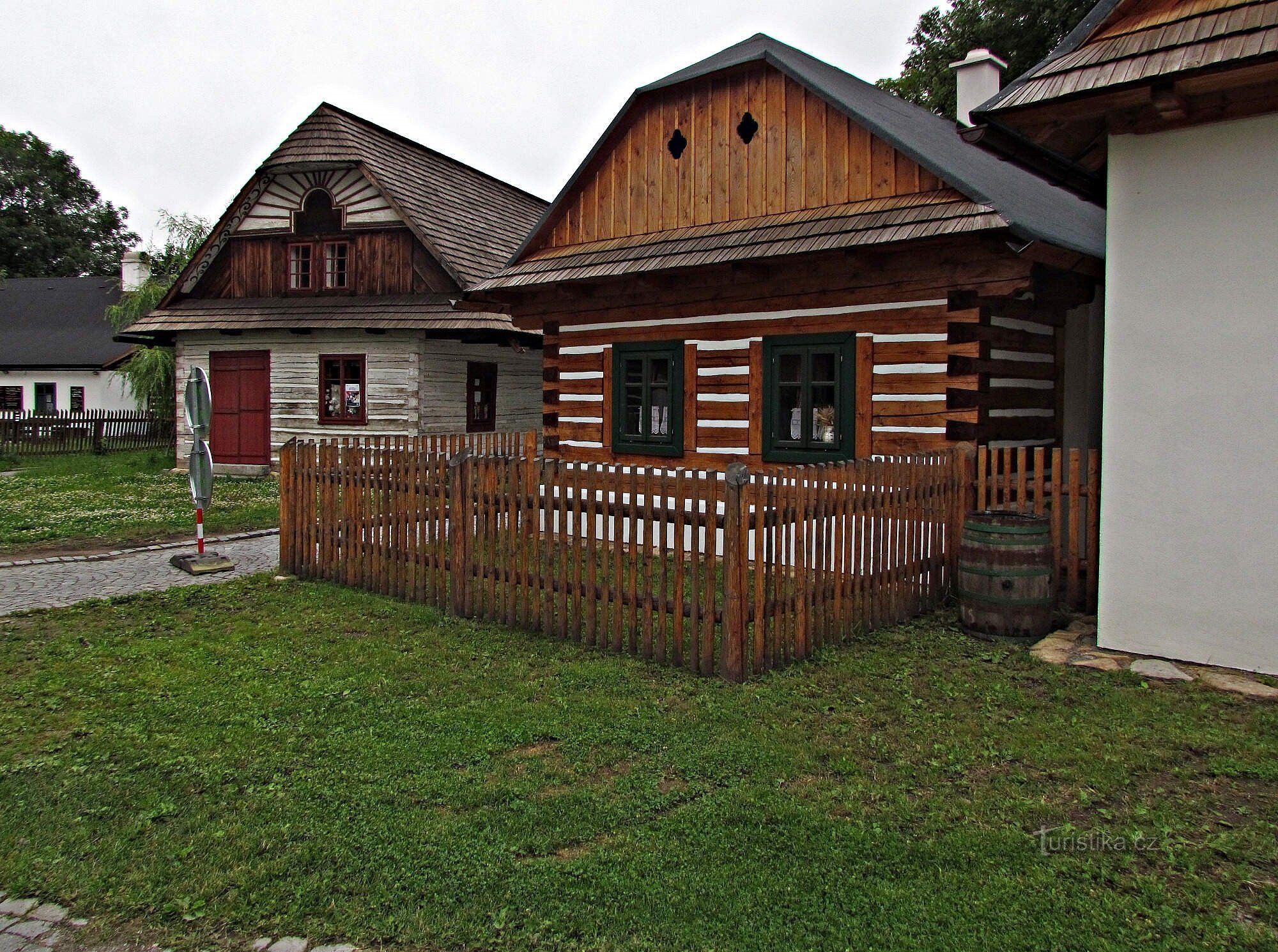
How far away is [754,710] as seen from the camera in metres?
5.41

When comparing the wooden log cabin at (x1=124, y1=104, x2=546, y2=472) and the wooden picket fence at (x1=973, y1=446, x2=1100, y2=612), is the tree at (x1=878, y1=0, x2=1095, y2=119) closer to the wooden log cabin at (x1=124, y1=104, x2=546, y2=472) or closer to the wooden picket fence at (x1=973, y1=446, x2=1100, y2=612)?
the wooden log cabin at (x1=124, y1=104, x2=546, y2=472)

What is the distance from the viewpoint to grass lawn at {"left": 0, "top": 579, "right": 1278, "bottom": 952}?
10.8 feet

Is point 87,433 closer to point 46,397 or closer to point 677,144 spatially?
point 46,397

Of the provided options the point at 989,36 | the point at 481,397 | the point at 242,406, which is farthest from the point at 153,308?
the point at 989,36

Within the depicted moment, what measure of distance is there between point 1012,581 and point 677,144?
699cm

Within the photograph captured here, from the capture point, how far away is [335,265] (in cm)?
2100

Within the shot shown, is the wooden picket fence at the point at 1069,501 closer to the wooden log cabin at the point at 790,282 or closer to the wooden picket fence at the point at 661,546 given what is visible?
the wooden picket fence at the point at 661,546

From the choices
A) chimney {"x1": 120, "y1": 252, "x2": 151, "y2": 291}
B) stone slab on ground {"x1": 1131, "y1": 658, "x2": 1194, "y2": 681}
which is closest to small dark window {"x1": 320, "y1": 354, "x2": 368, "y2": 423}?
stone slab on ground {"x1": 1131, "y1": 658, "x2": 1194, "y2": 681}

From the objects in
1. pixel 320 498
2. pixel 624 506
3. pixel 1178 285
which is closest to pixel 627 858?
pixel 624 506

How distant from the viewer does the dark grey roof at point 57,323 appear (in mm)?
38094

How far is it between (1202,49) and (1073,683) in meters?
4.05

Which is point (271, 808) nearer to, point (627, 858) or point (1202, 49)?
point (627, 858)

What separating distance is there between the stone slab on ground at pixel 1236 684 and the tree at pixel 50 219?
214ft

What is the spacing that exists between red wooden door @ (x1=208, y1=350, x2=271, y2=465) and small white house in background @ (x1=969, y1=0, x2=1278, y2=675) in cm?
1811
